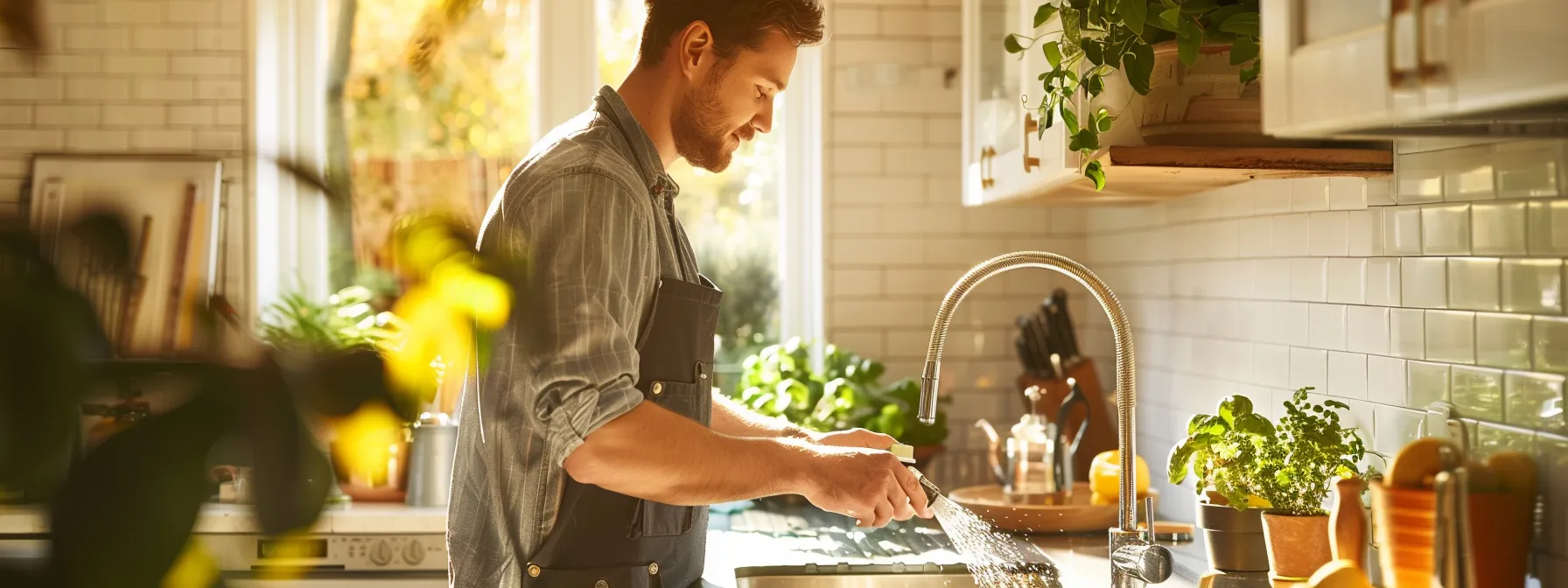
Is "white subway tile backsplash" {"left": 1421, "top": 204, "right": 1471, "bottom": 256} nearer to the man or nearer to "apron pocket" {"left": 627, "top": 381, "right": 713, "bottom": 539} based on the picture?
the man

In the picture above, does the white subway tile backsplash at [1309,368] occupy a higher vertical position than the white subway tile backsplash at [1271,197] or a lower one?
lower

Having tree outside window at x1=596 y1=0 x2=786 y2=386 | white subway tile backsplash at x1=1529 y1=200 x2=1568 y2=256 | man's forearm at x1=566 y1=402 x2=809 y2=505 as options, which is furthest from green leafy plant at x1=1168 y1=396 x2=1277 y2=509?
tree outside window at x1=596 y1=0 x2=786 y2=386

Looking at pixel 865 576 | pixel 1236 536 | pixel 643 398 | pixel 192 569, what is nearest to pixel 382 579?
pixel 865 576

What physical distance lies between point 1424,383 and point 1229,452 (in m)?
0.25

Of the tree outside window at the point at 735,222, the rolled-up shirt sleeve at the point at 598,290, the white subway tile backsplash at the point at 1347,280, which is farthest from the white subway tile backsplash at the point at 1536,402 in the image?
the tree outside window at the point at 735,222

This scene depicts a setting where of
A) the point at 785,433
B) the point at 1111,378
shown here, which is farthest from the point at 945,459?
the point at 785,433

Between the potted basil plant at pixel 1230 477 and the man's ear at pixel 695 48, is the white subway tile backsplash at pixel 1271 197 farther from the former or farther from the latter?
the man's ear at pixel 695 48

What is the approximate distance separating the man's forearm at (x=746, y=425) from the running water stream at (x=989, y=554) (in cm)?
28

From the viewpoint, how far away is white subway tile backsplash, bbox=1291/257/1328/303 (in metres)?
1.96

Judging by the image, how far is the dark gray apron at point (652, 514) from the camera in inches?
63.2

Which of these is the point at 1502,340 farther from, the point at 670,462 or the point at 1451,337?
the point at 670,462

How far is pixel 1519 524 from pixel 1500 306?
268mm

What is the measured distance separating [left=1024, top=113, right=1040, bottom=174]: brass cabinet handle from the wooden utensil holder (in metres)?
1.05

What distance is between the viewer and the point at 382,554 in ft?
8.97
